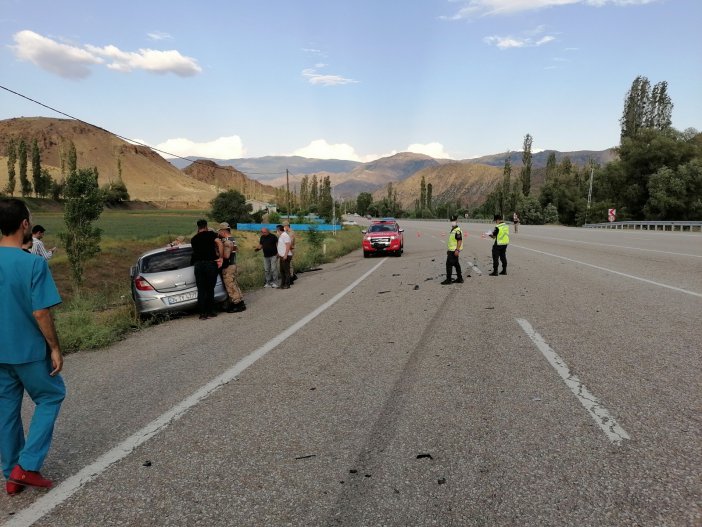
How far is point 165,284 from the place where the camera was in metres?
9.01

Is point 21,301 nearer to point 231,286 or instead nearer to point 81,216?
point 231,286

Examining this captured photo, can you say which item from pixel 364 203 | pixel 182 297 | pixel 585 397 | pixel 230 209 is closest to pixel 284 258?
pixel 182 297

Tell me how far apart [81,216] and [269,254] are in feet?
35.4

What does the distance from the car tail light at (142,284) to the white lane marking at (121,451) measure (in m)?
3.65

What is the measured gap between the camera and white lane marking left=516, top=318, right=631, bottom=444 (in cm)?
360

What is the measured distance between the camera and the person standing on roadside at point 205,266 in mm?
9094

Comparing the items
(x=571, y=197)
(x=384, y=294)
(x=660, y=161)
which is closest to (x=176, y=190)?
(x=571, y=197)

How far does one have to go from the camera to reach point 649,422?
374 centimetres

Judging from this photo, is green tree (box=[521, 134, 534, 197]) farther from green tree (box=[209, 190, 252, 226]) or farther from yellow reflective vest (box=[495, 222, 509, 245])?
yellow reflective vest (box=[495, 222, 509, 245])

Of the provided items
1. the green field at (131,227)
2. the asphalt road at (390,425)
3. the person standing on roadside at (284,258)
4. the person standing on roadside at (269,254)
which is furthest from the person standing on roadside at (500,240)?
the green field at (131,227)

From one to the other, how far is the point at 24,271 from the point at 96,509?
154cm

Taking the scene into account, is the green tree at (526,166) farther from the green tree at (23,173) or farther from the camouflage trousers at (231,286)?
the green tree at (23,173)

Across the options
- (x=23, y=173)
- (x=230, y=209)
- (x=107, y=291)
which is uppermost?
(x=23, y=173)

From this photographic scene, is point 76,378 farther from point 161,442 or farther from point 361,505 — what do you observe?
point 361,505
